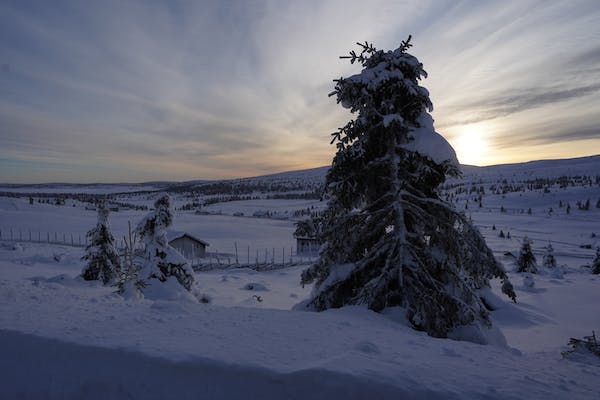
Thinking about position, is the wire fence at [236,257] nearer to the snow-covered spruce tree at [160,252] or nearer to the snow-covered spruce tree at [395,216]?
the snow-covered spruce tree at [160,252]

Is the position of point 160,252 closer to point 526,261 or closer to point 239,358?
point 239,358

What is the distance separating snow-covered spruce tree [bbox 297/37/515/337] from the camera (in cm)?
691

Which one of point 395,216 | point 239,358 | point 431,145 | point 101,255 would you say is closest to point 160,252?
point 395,216

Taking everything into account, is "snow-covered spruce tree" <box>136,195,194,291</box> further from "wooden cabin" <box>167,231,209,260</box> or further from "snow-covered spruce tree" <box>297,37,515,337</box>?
"wooden cabin" <box>167,231,209,260</box>

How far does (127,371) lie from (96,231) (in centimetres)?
2150

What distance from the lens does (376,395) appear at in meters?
3.03

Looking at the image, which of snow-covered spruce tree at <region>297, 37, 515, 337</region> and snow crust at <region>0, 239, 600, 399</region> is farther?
snow-covered spruce tree at <region>297, 37, 515, 337</region>

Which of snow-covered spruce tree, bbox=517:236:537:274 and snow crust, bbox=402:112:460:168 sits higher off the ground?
snow crust, bbox=402:112:460:168

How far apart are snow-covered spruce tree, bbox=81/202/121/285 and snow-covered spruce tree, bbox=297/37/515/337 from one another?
18754 mm

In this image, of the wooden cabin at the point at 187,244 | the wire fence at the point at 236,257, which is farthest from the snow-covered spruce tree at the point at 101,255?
the wooden cabin at the point at 187,244

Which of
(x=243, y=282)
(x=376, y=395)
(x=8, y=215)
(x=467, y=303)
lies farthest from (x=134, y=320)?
(x=8, y=215)

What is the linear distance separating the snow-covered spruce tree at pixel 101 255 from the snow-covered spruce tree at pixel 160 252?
9476 mm

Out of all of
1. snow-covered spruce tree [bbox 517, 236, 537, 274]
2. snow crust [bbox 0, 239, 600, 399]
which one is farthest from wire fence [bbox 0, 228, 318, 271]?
snow crust [bbox 0, 239, 600, 399]

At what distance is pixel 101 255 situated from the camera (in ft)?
69.6
